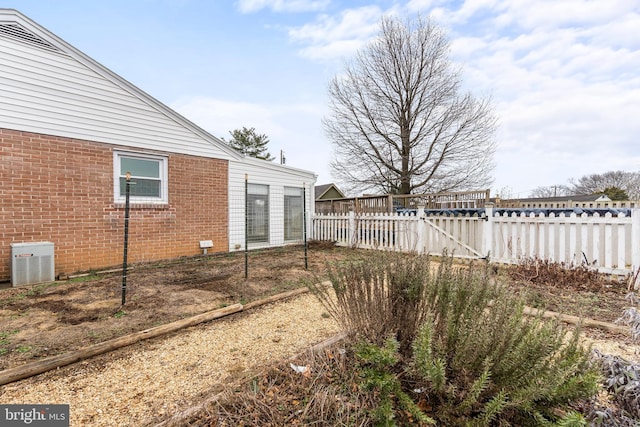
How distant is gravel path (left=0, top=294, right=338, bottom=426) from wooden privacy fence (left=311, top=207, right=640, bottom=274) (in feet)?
5.83

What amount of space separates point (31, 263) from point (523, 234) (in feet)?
30.7

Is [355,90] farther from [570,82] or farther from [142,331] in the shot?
[142,331]

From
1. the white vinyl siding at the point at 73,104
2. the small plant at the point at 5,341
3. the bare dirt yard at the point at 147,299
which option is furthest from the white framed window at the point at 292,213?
the small plant at the point at 5,341

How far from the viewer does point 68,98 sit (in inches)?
235

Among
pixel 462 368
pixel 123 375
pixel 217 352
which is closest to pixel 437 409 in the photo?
pixel 462 368

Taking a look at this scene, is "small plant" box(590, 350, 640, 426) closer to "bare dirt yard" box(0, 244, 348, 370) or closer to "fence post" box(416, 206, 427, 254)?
"bare dirt yard" box(0, 244, 348, 370)

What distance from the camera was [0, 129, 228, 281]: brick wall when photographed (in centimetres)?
534

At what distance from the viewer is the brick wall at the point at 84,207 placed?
5340 mm

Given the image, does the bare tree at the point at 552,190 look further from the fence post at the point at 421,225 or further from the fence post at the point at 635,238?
the fence post at the point at 635,238

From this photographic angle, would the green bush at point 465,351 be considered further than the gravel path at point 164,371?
No

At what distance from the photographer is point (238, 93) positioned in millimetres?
12461

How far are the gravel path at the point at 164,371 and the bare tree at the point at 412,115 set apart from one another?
13055 mm

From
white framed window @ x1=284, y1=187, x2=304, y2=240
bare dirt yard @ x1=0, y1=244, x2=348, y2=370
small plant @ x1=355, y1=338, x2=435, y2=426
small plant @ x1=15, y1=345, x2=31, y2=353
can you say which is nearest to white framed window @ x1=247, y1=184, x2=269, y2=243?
white framed window @ x1=284, y1=187, x2=304, y2=240

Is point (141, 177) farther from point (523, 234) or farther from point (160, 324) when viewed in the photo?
point (523, 234)
